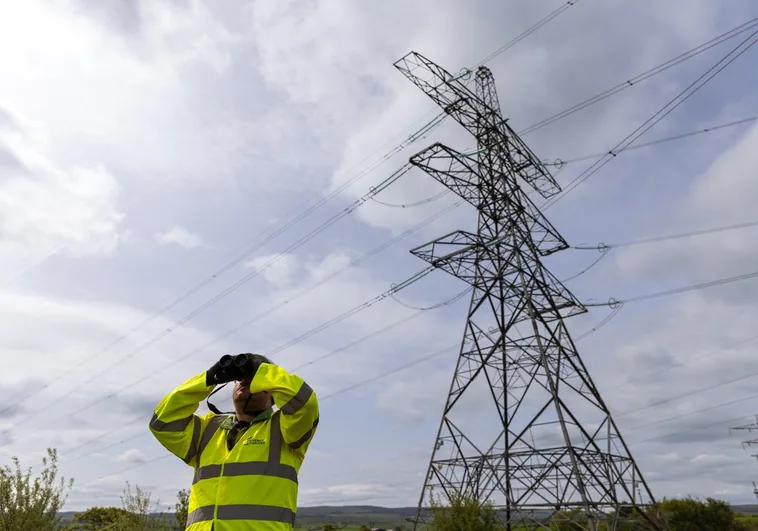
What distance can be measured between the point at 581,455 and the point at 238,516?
53.9 feet

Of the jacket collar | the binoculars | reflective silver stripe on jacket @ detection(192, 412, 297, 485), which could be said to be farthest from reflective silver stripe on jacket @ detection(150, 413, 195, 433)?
the binoculars

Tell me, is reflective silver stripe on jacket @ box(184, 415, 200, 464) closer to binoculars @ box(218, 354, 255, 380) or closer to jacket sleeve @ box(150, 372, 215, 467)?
jacket sleeve @ box(150, 372, 215, 467)

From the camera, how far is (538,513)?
17.0m

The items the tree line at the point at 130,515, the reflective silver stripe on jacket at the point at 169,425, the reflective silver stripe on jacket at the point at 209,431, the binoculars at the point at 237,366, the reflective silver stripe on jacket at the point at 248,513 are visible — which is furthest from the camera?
the tree line at the point at 130,515

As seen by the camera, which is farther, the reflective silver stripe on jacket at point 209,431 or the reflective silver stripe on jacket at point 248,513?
the reflective silver stripe on jacket at point 209,431

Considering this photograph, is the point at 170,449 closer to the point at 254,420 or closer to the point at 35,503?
the point at 254,420

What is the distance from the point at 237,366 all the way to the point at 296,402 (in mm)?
460

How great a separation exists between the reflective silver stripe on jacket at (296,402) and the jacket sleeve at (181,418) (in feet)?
2.12

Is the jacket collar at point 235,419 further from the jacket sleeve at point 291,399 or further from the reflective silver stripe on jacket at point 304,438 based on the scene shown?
the reflective silver stripe on jacket at point 304,438

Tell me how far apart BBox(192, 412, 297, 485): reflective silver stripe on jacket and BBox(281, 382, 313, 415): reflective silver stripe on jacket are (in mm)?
222

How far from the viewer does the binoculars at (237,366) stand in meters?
3.37

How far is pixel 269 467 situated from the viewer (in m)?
3.29

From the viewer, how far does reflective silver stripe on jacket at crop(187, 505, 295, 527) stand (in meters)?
3.13

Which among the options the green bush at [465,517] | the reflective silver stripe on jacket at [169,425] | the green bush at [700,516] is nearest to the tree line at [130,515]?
the green bush at [465,517]
